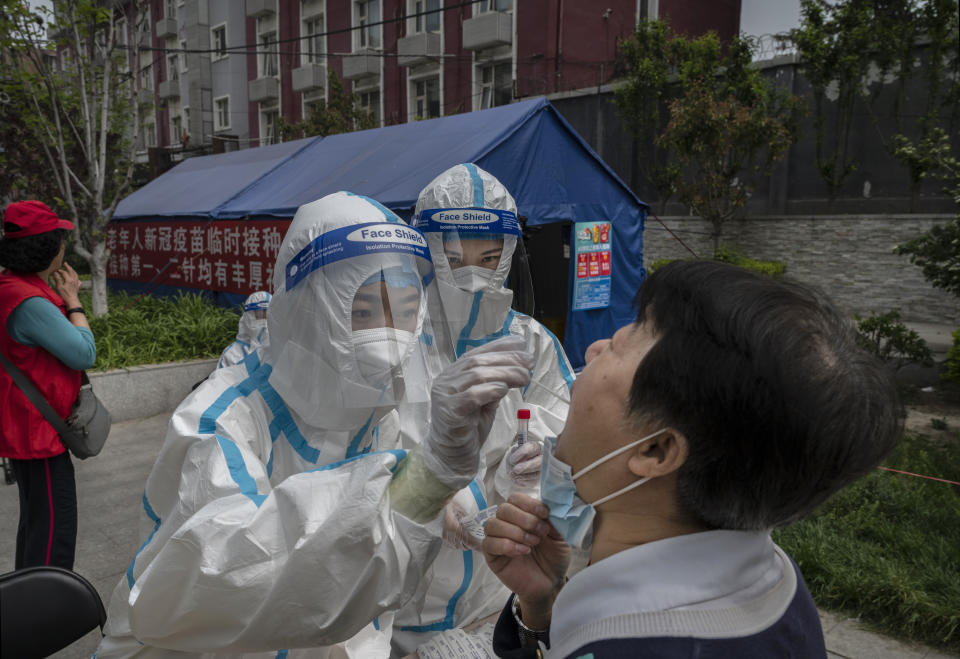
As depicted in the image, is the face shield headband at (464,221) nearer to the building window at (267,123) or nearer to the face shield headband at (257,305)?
the face shield headband at (257,305)

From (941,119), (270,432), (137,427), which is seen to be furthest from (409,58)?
(270,432)

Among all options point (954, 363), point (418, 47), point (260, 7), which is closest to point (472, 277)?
point (954, 363)

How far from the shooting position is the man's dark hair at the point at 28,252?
2828mm

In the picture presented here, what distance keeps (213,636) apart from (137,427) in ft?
18.7

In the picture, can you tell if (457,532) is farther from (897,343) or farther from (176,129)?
(176,129)

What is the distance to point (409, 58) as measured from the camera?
20344 mm

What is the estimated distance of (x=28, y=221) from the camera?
2.91 metres

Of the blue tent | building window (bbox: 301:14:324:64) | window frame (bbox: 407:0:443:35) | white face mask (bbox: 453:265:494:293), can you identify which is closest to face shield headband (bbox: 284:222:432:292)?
white face mask (bbox: 453:265:494:293)

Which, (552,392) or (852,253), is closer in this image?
(552,392)

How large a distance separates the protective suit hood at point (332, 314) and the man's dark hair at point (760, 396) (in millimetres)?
830

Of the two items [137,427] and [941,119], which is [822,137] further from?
[137,427]

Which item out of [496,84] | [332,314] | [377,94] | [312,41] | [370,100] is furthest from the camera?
[370,100]

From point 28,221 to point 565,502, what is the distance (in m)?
2.80

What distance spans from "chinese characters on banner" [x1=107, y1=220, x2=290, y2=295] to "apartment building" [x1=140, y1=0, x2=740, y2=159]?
5.23 meters
